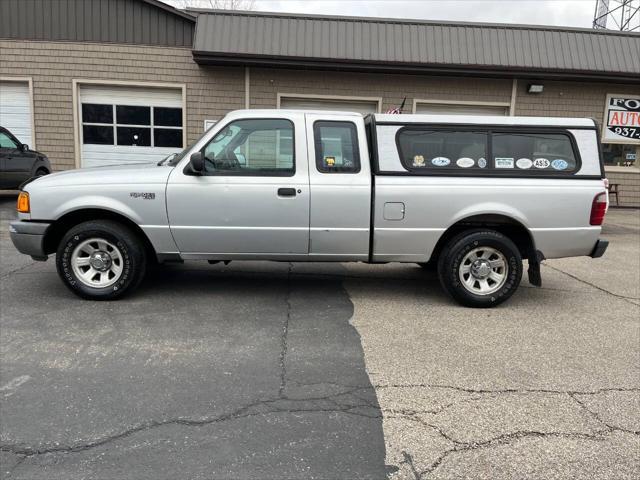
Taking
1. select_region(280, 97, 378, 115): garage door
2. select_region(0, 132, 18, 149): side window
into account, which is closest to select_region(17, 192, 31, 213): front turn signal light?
select_region(0, 132, 18, 149): side window

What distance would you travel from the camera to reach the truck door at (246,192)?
5066mm

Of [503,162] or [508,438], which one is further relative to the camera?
[503,162]

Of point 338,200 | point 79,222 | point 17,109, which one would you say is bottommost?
point 79,222

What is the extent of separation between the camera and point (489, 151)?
5.29 meters

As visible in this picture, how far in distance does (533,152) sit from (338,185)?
6.72 feet

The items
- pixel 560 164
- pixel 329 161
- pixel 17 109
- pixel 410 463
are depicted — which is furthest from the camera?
pixel 17 109

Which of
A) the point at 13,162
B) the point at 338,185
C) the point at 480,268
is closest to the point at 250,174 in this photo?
the point at 338,185

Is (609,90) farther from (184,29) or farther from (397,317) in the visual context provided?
(397,317)

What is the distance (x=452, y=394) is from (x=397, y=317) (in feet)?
5.27

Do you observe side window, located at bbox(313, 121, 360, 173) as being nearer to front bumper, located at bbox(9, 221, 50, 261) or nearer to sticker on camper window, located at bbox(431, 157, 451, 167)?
sticker on camper window, located at bbox(431, 157, 451, 167)

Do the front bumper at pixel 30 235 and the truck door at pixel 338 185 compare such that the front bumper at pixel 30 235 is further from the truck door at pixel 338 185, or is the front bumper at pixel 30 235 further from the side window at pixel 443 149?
the side window at pixel 443 149

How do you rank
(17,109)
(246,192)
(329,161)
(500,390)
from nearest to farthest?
(500,390)
(246,192)
(329,161)
(17,109)

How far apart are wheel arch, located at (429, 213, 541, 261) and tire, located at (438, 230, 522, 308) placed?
10 centimetres

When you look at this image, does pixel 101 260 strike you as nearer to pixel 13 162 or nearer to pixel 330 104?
pixel 13 162
